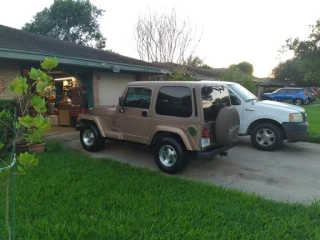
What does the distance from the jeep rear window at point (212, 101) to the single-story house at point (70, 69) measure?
4.73 m

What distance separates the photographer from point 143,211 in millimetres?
3225

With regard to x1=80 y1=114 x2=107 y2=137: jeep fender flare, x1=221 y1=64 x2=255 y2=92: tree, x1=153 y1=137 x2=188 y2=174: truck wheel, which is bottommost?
x1=153 y1=137 x2=188 y2=174: truck wheel

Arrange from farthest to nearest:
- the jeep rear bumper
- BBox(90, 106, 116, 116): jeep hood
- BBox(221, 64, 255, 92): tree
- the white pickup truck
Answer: BBox(221, 64, 255, 92): tree, the white pickup truck, BBox(90, 106, 116, 116): jeep hood, the jeep rear bumper

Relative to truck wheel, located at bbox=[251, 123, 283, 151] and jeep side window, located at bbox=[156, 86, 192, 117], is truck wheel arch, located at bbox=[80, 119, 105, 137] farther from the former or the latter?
truck wheel, located at bbox=[251, 123, 283, 151]

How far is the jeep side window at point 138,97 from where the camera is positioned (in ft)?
17.1

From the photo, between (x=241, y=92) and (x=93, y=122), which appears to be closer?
(x=93, y=122)

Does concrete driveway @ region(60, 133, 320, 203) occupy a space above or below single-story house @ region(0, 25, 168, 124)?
below

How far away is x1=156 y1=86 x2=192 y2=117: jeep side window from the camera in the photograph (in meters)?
4.61

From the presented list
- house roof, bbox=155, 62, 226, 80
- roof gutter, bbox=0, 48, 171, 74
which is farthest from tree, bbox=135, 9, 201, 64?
roof gutter, bbox=0, 48, 171, 74

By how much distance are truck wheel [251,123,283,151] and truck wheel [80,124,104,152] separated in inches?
164

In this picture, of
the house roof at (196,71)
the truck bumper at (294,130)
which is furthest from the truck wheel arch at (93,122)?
the house roof at (196,71)

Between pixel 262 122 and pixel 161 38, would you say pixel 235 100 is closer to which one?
pixel 262 122

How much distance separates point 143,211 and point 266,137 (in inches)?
182

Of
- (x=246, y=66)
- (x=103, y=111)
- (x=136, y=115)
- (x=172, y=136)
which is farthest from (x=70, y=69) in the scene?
(x=246, y=66)
